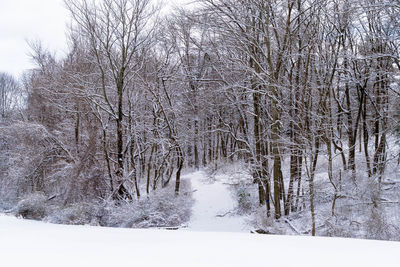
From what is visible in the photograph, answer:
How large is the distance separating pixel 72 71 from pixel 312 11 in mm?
12566

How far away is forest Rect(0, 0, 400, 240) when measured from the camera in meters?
9.98

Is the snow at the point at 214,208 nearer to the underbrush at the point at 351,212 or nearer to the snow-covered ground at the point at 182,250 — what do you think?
the underbrush at the point at 351,212

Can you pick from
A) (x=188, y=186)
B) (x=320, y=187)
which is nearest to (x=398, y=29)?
(x=320, y=187)

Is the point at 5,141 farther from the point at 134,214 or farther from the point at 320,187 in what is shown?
the point at 320,187

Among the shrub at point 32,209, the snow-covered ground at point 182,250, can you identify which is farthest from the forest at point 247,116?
the snow-covered ground at point 182,250

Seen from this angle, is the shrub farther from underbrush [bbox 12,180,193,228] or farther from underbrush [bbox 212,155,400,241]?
underbrush [bbox 212,155,400,241]

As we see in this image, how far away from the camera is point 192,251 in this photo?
130 inches

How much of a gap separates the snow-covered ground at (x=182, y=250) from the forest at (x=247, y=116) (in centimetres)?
552

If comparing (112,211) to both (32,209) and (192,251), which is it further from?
(192,251)

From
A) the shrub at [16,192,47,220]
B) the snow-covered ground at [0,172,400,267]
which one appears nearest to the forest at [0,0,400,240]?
the shrub at [16,192,47,220]

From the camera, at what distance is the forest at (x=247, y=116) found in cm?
998

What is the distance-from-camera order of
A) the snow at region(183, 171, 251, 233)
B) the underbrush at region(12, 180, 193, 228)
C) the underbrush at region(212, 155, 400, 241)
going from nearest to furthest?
the underbrush at region(212, 155, 400, 241) < the underbrush at region(12, 180, 193, 228) < the snow at region(183, 171, 251, 233)

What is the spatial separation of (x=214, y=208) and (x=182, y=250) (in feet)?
37.3

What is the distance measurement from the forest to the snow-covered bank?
5.58m
